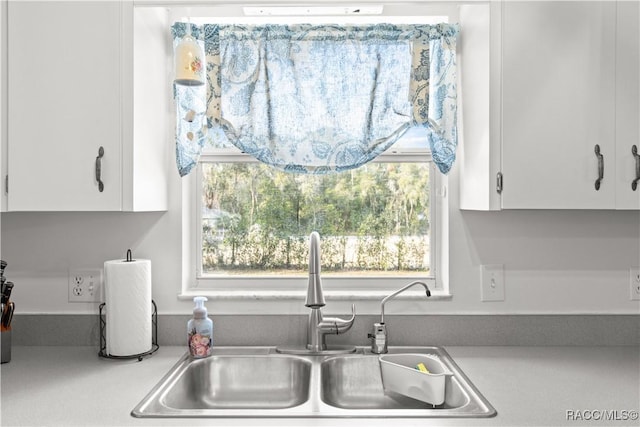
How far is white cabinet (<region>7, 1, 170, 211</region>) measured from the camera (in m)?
1.54

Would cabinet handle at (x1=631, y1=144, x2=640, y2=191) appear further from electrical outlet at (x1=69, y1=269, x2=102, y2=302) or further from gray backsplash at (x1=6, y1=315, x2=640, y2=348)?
electrical outlet at (x1=69, y1=269, x2=102, y2=302)

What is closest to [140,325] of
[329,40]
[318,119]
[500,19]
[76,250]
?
[76,250]

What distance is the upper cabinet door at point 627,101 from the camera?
5.03 feet

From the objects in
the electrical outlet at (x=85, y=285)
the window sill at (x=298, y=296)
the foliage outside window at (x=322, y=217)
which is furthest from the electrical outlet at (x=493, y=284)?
the electrical outlet at (x=85, y=285)

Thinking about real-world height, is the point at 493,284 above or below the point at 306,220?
below

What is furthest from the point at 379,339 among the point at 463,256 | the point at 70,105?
the point at 70,105

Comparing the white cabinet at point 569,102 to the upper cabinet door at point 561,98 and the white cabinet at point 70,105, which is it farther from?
the white cabinet at point 70,105

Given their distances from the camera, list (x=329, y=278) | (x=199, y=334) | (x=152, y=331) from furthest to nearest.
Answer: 1. (x=329, y=278)
2. (x=152, y=331)
3. (x=199, y=334)

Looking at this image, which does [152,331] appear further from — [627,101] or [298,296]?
[627,101]

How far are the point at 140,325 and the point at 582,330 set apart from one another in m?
1.61

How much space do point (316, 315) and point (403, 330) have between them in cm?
35

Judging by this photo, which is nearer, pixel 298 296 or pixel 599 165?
pixel 599 165

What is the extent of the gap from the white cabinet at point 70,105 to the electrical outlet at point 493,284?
1.31 m

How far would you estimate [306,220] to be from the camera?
1.98m
